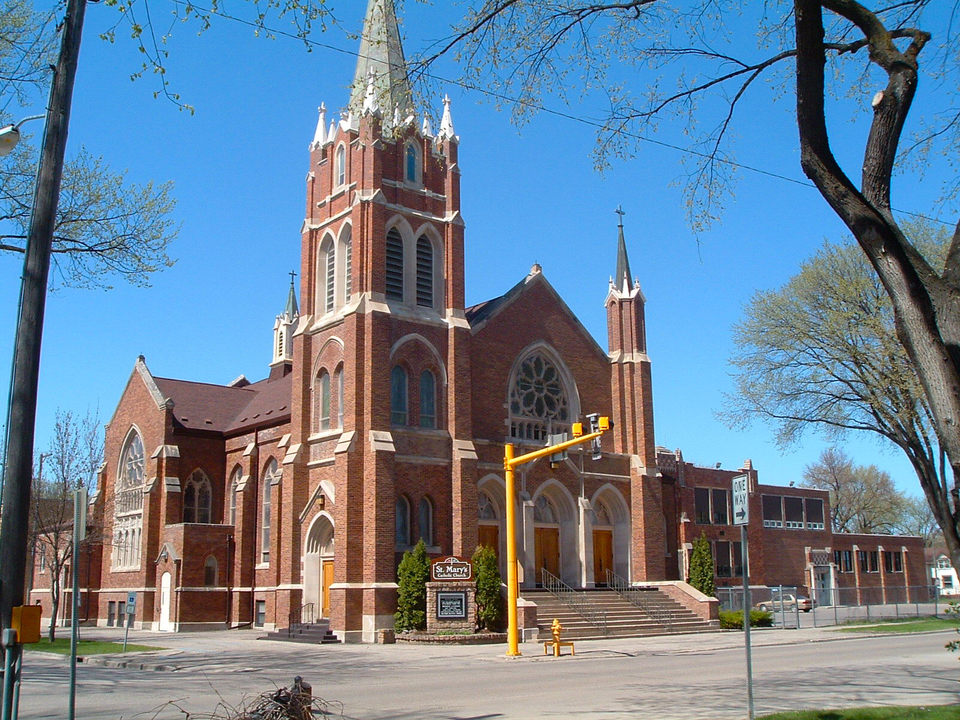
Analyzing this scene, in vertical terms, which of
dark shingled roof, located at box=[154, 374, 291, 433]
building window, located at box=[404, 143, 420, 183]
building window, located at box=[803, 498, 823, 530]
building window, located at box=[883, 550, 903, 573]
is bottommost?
building window, located at box=[883, 550, 903, 573]

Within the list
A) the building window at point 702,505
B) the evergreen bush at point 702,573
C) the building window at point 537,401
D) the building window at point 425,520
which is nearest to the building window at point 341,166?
the building window at point 537,401

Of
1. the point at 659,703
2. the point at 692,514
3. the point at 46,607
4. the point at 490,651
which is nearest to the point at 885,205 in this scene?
the point at 659,703

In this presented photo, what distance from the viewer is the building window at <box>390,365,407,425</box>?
33125 mm

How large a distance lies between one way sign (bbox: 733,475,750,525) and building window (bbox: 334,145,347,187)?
26.1 meters

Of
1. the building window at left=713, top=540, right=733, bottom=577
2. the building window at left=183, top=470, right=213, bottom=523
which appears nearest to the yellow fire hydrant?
the building window at left=183, top=470, right=213, bottom=523

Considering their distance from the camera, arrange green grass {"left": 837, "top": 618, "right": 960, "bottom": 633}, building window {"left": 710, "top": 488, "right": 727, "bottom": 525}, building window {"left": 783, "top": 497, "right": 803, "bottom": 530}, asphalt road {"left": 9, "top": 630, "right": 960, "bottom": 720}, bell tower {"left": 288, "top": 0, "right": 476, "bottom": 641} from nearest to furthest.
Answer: asphalt road {"left": 9, "top": 630, "right": 960, "bottom": 720}, bell tower {"left": 288, "top": 0, "right": 476, "bottom": 641}, green grass {"left": 837, "top": 618, "right": 960, "bottom": 633}, building window {"left": 710, "top": 488, "right": 727, "bottom": 525}, building window {"left": 783, "top": 497, "right": 803, "bottom": 530}

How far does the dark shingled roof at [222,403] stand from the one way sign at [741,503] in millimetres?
30622

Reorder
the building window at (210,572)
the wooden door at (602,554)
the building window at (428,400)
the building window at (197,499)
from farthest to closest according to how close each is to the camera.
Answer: the building window at (197,499), the building window at (210,572), the wooden door at (602,554), the building window at (428,400)

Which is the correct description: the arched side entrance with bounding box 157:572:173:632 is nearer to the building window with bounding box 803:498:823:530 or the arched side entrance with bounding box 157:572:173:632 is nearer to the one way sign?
the one way sign

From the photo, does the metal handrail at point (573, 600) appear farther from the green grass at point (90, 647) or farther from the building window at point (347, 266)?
the green grass at point (90, 647)

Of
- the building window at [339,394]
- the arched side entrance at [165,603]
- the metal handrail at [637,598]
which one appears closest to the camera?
the building window at [339,394]

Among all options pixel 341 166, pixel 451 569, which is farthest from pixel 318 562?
pixel 341 166

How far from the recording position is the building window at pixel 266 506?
3909cm

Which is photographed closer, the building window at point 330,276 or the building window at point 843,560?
the building window at point 330,276
